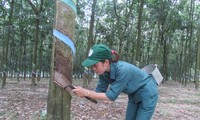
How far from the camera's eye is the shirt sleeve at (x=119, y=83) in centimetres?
247

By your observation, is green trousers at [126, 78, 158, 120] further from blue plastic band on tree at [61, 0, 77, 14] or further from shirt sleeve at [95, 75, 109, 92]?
blue plastic band on tree at [61, 0, 77, 14]

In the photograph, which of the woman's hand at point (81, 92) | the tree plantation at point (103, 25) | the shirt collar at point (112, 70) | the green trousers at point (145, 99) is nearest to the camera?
the woman's hand at point (81, 92)

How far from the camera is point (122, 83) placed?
8.25ft

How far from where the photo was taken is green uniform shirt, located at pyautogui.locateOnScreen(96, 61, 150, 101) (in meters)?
2.49

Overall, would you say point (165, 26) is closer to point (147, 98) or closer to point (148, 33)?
point (148, 33)

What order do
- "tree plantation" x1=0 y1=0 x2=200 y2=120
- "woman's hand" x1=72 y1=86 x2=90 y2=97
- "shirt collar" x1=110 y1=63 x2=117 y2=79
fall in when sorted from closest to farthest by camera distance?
"woman's hand" x1=72 y1=86 x2=90 y2=97
"shirt collar" x1=110 y1=63 x2=117 y2=79
"tree plantation" x1=0 y1=0 x2=200 y2=120

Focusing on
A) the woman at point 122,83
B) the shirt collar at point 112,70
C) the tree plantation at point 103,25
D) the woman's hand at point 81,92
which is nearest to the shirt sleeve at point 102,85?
the woman at point 122,83

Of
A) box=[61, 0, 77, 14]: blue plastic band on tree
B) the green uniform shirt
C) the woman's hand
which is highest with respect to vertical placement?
box=[61, 0, 77, 14]: blue plastic band on tree

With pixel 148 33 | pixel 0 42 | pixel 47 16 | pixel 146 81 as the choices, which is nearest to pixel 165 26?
pixel 148 33

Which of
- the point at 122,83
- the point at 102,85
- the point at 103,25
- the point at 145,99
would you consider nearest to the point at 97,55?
the point at 122,83

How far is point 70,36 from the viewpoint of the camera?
2.53 meters

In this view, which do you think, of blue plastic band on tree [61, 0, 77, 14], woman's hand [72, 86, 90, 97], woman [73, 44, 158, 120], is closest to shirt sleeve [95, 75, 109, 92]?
woman [73, 44, 158, 120]

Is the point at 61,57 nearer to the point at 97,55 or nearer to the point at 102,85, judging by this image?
the point at 97,55

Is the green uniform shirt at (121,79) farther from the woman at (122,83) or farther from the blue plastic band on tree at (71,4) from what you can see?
the blue plastic band on tree at (71,4)
